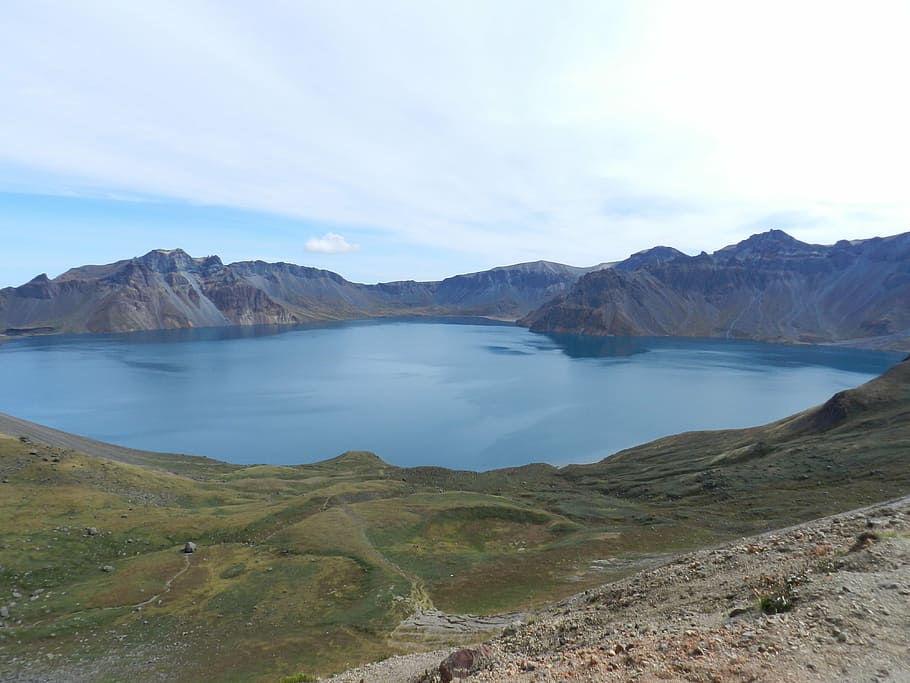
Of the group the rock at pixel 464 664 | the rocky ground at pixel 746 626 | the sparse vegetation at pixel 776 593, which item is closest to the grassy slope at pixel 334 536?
the rock at pixel 464 664

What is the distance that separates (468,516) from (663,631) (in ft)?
146

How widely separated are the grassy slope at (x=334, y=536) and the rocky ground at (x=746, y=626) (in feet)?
52.0

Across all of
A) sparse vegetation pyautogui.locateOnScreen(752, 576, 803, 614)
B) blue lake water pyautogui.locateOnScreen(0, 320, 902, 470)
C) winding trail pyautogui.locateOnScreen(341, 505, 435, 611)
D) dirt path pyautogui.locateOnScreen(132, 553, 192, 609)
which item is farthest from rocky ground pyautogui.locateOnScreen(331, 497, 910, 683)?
blue lake water pyautogui.locateOnScreen(0, 320, 902, 470)

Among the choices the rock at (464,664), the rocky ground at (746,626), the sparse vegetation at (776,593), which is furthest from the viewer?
the rock at (464,664)

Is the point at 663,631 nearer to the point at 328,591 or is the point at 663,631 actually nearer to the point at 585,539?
the point at 328,591

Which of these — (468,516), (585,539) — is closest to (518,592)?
(585,539)

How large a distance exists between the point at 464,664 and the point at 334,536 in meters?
36.7

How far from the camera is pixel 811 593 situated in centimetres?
1405

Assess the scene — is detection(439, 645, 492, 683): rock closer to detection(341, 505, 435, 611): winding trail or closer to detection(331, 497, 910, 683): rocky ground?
detection(331, 497, 910, 683): rocky ground

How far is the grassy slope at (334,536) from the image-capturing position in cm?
3222

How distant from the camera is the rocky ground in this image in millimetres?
11656

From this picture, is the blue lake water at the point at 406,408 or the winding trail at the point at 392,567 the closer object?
the winding trail at the point at 392,567

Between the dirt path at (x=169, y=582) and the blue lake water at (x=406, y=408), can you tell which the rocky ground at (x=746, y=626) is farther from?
the blue lake water at (x=406, y=408)

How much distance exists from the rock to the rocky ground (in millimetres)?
42
